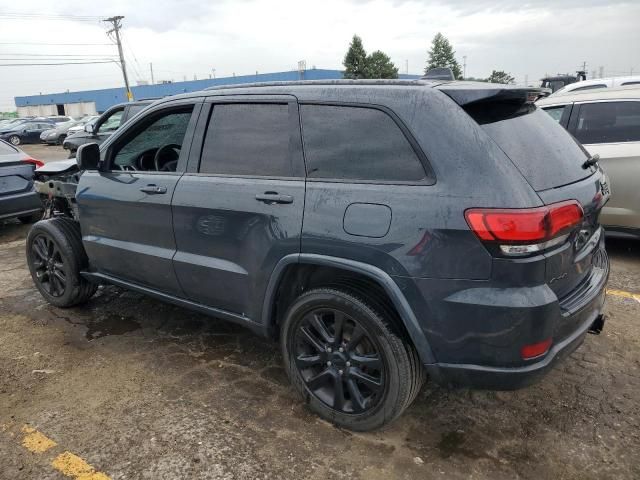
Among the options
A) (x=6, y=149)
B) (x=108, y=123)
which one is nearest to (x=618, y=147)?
(x=6, y=149)

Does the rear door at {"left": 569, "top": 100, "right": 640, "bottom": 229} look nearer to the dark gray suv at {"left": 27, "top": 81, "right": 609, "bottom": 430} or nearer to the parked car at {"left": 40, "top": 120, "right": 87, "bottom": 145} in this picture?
the dark gray suv at {"left": 27, "top": 81, "right": 609, "bottom": 430}

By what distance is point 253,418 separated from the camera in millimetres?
2867

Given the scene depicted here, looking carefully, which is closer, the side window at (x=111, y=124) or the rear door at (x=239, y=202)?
the rear door at (x=239, y=202)

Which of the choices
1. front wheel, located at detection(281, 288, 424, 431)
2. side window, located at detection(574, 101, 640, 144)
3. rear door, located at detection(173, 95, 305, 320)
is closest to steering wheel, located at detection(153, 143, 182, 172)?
rear door, located at detection(173, 95, 305, 320)

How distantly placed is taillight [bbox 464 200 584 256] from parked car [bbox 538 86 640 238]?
348cm

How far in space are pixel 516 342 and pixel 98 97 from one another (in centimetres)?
8142

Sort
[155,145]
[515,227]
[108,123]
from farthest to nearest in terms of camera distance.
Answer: [108,123]
[155,145]
[515,227]

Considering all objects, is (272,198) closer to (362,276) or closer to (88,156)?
(362,276)

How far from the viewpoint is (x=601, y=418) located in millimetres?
2777

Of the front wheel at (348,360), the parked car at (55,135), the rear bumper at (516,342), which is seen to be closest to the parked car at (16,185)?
the front wheel at (348,360)

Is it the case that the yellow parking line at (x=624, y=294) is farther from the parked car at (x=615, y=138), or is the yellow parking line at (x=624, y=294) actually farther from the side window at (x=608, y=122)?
the side window at (x=608, y=122)

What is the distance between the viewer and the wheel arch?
234 cm

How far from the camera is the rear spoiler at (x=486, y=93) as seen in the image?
7.84ft

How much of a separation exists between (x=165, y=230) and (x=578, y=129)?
4.45 meters
